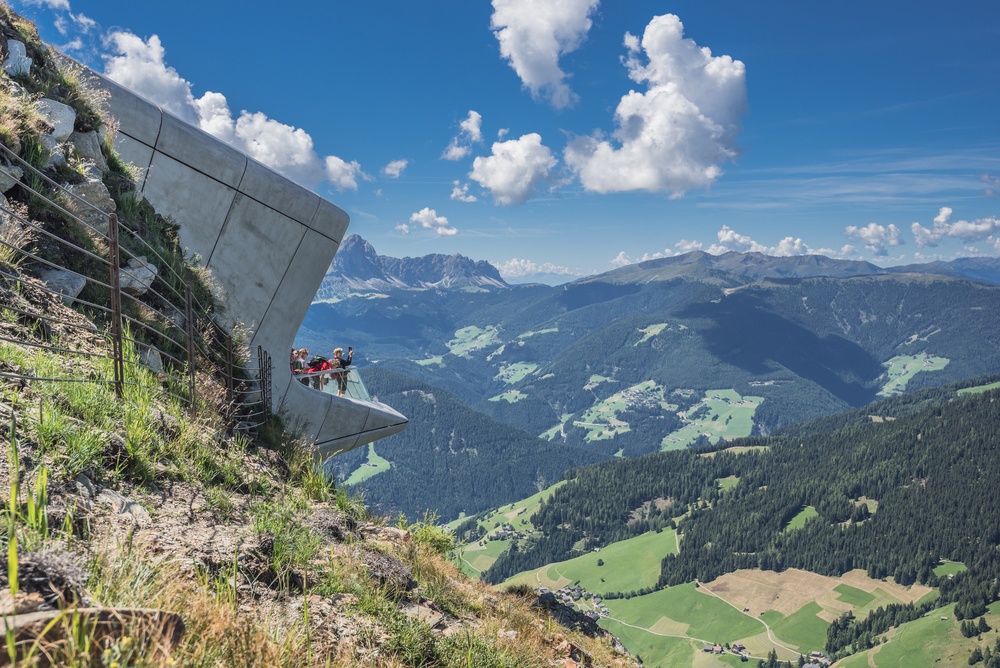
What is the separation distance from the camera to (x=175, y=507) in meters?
4.54

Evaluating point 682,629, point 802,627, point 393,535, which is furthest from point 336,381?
point 802,627

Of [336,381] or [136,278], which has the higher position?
[136,278]

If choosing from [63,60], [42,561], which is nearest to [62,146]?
[63,60]

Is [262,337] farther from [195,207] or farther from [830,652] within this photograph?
[830,652]

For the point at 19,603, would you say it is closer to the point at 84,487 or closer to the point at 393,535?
the point at 84,487

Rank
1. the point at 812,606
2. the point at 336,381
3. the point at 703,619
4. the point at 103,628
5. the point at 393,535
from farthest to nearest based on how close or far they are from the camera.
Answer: the point at 812,606 < the point at 703,619 < the point at 336,381 < the point at 393,535 < the point at 103,628

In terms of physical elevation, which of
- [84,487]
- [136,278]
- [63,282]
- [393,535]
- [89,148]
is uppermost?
[89,148]

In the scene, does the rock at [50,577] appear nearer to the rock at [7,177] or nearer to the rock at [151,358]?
the rock at [151,358]

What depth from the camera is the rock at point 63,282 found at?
667 centimetres

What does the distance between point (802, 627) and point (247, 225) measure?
219144mm

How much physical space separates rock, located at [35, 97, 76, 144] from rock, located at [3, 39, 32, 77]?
35.9 inches

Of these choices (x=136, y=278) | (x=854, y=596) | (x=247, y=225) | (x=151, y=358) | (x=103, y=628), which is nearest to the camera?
(x=103, y=628)

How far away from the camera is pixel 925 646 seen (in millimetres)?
154500

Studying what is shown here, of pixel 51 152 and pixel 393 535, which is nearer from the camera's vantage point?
pixel 393 535
